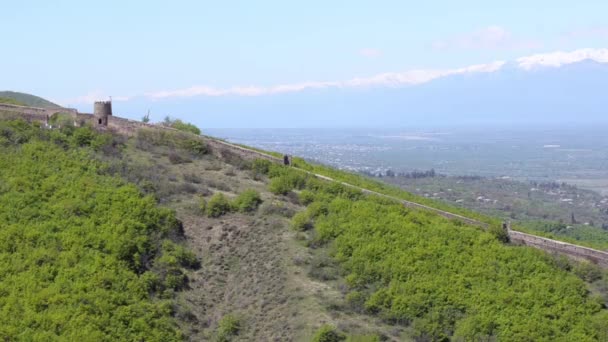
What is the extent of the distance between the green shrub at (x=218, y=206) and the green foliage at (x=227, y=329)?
6087mm

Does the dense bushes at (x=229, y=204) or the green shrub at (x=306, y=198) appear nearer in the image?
the dense bushes at (x=229, y=204)

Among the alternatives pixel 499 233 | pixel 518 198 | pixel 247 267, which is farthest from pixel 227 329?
pixel 518 198

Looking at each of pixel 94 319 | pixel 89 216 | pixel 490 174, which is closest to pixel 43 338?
pixel 94 319

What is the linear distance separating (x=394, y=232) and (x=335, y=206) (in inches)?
104

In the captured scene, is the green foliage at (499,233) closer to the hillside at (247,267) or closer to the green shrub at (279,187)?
the hillside at (247,267)

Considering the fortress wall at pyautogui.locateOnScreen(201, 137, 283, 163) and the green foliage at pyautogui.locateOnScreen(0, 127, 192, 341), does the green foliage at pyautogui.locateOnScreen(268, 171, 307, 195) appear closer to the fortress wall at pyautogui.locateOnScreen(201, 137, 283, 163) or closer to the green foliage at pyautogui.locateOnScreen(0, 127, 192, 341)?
the fortress wall at pyautogui.locateOnScreen(201, 137, 283, 163)

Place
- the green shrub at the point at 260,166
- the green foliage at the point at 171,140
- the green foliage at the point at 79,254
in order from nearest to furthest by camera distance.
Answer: the green foliage at the point at 79,254 → the green shrub at the point at 260,166 → the green foliage at the point at 171,140

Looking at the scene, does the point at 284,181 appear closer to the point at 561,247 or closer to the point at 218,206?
the point at 218,206

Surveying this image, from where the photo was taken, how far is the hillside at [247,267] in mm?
22078

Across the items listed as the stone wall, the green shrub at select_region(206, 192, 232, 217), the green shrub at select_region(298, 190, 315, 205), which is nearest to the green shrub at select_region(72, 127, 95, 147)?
the stone wall

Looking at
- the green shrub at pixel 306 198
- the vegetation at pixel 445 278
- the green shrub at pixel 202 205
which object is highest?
the green shrub at pixel 306 198

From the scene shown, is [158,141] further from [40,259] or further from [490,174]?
[490,174]

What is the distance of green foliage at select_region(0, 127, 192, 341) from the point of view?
67.9 ft

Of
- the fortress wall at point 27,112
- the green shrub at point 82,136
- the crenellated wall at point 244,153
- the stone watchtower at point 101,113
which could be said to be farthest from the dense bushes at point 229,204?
the fortress wall at point 27,112
